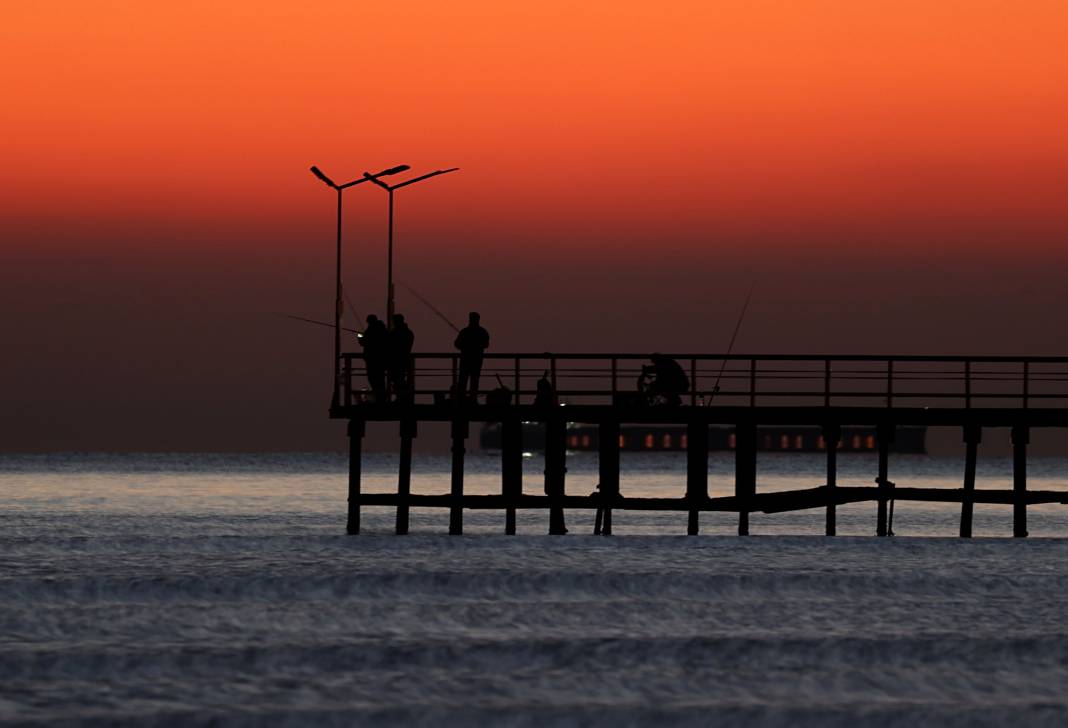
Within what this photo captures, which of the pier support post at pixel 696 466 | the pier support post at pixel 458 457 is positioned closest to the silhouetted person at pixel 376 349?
the pier support post at pixel 458 457

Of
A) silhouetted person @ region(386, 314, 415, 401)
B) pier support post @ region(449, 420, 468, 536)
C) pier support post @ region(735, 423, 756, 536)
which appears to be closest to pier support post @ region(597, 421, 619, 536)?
pier support post @ region(735, 423, 756, 536)

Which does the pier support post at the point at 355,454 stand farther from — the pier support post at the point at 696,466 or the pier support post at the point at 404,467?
the pier support post at the point at 696,466

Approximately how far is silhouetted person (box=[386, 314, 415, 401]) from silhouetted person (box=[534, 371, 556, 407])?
248 centimetres

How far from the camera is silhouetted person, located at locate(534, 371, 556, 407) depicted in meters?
37.1

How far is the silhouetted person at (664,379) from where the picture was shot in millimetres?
36594

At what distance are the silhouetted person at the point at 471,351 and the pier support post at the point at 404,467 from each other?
1471mm

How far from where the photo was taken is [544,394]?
37.2m

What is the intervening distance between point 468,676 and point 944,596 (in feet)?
37.7

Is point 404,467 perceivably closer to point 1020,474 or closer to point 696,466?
point 696,466

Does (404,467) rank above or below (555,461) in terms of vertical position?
below

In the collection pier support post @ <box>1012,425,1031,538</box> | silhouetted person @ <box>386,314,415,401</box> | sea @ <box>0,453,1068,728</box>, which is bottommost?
sea @ <box>0,453,1068,728</box>

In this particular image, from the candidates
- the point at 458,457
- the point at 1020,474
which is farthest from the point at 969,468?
the point at 458,457

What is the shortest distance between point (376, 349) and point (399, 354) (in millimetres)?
443

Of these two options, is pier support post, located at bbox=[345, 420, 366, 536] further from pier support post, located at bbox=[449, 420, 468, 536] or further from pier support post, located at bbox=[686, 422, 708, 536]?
pier support post, located at bbox=[686, 422, 708, 536]
